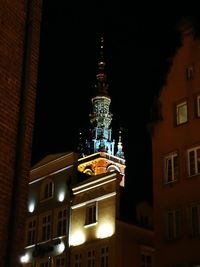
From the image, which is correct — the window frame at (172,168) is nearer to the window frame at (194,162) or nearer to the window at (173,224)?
the window frame at (194,162)

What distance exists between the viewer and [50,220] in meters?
35.4

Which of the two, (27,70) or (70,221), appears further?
(70,221)

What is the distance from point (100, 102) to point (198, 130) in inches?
3341

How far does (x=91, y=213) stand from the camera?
1291 inches

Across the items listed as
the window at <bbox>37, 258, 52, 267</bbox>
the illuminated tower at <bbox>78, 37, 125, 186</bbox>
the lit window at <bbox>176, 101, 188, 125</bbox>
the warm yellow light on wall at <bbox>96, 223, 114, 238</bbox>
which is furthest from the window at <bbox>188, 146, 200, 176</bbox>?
the illuminated tower at <bbox>78, 37, 125, 186</bbox>

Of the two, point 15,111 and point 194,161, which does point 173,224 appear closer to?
point 194,161

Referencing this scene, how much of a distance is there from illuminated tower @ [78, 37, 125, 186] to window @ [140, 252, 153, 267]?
7135 cm

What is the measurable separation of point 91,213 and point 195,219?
9453 millimetres

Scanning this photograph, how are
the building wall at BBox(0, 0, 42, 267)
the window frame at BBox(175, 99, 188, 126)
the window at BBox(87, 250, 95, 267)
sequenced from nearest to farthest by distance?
the building wall at BBox(0, 0, 42, 267), the window frame at BBox(175, 99, 188, 126), the window at BBox(87, 250, 95, 267)

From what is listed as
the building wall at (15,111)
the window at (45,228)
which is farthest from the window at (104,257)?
the building wall at (15,111)

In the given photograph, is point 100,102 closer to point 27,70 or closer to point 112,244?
point 112,244

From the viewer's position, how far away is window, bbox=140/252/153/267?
31.8 meters

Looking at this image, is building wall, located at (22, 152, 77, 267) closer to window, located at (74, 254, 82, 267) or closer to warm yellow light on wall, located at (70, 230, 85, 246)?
warm yellow light on wall, located at (70, 230, 85, 246)

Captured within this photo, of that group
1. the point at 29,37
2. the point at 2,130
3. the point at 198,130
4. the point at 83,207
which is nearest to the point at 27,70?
the point at 29,37
